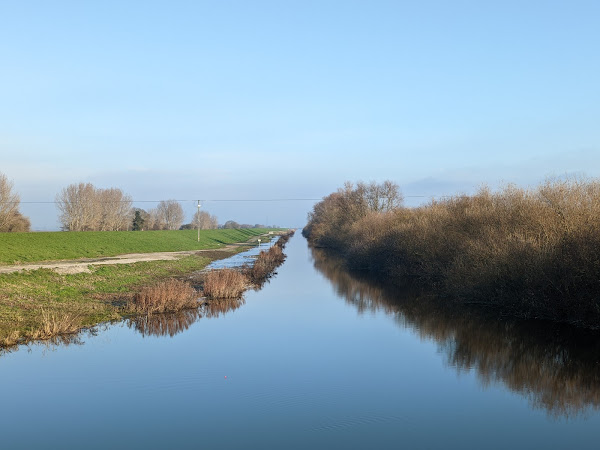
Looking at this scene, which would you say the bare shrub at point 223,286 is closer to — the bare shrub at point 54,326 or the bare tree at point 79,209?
the bare shrub at point 54,326

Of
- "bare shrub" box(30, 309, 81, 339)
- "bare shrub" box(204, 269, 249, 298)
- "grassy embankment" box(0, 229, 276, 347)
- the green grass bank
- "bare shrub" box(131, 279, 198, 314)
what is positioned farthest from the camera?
the green grass bank

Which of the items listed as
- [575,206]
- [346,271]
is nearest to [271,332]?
[575,206]

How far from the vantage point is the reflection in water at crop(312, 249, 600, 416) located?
11.4 m

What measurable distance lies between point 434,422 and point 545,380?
4133 millimetres

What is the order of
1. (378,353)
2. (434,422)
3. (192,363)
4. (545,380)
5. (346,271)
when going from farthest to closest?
(346,271)
(378,353)
(192,363)
(545,380)
(434,422)

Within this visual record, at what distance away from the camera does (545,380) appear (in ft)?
40.4

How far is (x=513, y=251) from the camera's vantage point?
1980 centimetres

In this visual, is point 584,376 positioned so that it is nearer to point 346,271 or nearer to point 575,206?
point 575,206

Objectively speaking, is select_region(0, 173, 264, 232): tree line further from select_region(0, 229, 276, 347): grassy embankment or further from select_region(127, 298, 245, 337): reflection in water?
select_region(127, 298, 245, 337): reflection in water

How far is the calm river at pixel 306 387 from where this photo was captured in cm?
915

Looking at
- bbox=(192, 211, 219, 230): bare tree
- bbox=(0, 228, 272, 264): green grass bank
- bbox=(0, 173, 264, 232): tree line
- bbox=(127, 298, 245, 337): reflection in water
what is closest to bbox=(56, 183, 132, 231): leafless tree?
bbox=(0, 173, 264, 232): tree line

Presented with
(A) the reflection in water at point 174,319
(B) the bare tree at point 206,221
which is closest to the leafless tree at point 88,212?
(B) the bare tree at point 206,221

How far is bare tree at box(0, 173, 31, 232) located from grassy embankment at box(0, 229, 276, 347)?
1869 centimetres

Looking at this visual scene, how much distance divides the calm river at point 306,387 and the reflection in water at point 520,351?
56 mm
